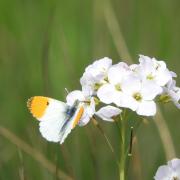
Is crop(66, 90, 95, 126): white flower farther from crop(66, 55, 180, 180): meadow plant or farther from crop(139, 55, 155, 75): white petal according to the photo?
crop(139, 55, 155, 75): white petal

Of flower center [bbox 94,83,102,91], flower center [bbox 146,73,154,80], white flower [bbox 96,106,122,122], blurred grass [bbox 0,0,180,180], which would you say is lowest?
blurred grass [bbox 0,0,180,180]

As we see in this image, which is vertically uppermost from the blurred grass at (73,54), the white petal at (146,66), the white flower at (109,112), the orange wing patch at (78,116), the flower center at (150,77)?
the white petal at (146,66)

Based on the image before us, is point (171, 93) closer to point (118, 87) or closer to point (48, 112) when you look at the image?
point (118, 87)

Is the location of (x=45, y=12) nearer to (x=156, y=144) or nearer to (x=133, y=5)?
(x=133, y=5)

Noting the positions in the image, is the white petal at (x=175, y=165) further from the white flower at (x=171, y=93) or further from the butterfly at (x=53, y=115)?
the butterfly at (x=53, y=115)

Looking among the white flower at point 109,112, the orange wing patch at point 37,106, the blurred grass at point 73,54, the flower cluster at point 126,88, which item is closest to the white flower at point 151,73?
the flower cluster at point 126,88

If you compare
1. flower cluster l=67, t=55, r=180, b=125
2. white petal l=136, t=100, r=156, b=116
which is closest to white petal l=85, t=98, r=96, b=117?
flower cluster l=67, t=55, r=180, b=125
